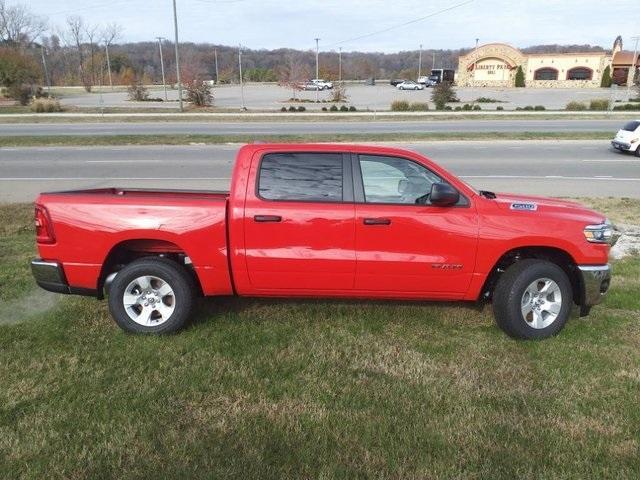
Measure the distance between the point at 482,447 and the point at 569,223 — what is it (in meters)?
2.17

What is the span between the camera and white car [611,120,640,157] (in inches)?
672

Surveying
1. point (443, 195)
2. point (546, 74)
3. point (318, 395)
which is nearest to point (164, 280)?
point (318, 395)

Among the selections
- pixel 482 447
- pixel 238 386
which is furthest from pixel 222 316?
pixel 482 447

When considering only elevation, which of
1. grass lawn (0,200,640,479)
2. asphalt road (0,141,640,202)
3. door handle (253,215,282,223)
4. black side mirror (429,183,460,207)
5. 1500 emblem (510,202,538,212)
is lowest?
asphalt road (0,141,640,202)

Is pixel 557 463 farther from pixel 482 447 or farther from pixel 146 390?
pixel 146 390

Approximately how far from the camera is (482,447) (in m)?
3.06

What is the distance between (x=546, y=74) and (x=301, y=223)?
83.1 m

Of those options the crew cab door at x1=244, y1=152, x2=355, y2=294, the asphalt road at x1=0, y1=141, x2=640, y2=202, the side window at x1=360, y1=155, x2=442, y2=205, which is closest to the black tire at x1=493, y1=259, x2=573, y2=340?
the side window at x1=360, y1=155, x2=442, y2=205

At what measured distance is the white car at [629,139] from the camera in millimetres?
17062

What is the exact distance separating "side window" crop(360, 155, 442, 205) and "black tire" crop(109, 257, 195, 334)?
173 centimetres

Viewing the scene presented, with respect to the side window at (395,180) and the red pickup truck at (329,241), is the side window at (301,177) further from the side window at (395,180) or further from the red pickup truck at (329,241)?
the side window at (395,180)

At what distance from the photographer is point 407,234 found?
14.2ft

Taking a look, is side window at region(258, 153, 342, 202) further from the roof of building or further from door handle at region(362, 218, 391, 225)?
the roof of building

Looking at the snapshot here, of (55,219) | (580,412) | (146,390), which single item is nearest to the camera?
(580,412)
